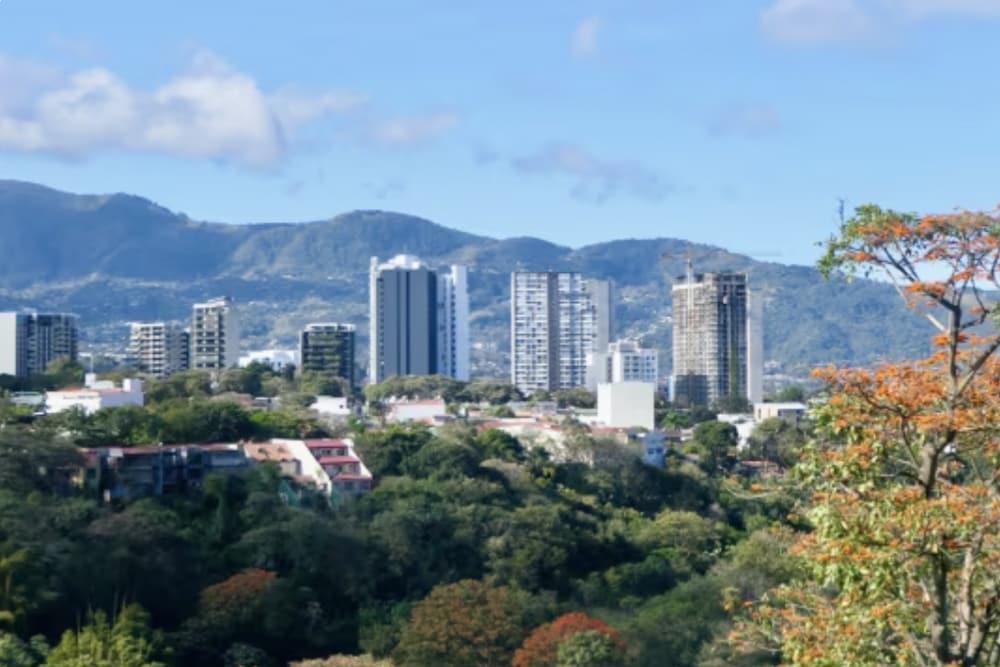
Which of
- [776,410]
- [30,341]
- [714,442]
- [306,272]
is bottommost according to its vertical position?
[714,442]

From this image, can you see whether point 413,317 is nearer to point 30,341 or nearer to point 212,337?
point 212,337

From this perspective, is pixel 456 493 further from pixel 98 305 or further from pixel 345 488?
pixel 98 305

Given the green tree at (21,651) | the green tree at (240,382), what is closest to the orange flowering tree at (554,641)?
the green tree at (21,651)

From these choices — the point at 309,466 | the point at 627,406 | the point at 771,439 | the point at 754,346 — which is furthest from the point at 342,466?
the point at 754,346

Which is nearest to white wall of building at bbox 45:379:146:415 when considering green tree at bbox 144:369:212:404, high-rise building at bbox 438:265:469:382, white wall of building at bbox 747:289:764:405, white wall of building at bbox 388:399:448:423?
green tree at bbox 144:369:212:404

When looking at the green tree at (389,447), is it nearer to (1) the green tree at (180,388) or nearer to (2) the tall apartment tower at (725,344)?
(1) the green tree at (180,388)

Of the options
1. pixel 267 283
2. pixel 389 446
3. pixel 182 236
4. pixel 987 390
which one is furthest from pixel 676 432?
pixel 182 236

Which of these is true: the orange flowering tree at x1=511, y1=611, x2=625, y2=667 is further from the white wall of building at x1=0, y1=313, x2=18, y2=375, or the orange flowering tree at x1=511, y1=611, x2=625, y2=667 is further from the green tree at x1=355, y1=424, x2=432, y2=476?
the white wall of building at x1=0, y1=313, x2=18, y2=375
